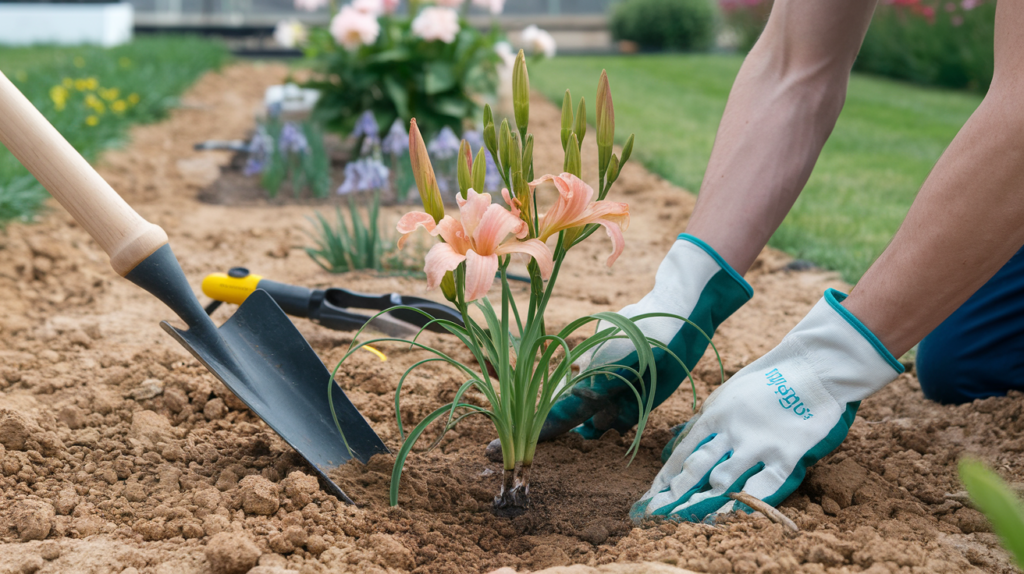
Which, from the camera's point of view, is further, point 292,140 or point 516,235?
point 292,140

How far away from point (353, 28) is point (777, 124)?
293cm

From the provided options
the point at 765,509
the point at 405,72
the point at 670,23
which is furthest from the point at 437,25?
the point at 670,23

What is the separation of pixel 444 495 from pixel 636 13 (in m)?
15.5

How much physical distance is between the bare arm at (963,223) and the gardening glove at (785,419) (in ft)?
0.16

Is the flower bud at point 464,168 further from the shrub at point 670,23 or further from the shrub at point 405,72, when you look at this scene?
the shrub at point 670,23

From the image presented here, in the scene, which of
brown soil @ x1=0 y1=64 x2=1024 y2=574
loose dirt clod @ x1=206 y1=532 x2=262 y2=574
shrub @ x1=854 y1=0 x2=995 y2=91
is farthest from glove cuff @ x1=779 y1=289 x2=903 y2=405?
shrub @ x1=854 y1=0 x2=995 y2=91

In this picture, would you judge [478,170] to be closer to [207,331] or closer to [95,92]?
[207,331]

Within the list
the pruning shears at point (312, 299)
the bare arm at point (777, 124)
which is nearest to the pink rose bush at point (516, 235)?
the bare arm at point (777, 124)

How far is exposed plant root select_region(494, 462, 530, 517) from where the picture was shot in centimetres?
133

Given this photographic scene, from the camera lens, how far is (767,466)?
1292 millimetres

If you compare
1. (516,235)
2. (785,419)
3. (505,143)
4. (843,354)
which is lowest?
(785,419)

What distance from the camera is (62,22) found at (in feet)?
45.3

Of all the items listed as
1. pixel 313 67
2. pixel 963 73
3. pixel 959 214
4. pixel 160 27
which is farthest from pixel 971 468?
pixel 160 27

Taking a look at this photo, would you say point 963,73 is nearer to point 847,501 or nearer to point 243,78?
point 243,78
